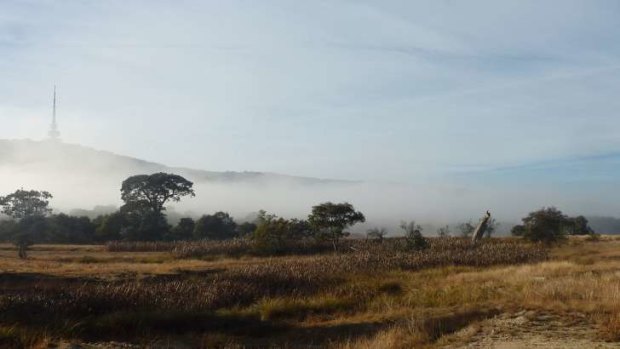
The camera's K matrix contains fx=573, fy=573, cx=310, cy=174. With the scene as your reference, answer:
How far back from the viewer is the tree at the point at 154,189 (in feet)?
226

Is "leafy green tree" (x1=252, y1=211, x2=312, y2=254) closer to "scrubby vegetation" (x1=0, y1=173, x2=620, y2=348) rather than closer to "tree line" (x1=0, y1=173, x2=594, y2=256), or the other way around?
"tree line" (x1=0, y1=173, x2=594, y2=256)

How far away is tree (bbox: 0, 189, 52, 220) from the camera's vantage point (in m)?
68.7

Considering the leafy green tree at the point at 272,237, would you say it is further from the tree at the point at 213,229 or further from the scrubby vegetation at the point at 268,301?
the tree at the point at 213,229

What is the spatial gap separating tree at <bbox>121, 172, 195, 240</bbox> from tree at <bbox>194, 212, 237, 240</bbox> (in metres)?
3.55

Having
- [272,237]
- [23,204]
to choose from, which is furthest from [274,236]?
[23,204]

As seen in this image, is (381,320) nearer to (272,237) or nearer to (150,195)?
(272,237)

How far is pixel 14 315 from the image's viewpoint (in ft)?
38.8

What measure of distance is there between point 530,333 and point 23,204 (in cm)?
7147

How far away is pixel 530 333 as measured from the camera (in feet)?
33.6

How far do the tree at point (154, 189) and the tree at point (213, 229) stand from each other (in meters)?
8.65

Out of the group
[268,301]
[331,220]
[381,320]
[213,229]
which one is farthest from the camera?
[213,229]

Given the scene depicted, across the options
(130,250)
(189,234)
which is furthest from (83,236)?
(130,250)

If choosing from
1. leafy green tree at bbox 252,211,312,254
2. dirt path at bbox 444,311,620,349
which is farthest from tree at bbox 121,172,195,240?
dirt path at bbox 444,311,620,349

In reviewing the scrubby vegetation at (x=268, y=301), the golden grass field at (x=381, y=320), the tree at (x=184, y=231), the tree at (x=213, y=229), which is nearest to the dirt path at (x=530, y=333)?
the golden grass field at (x=381, y=320)
